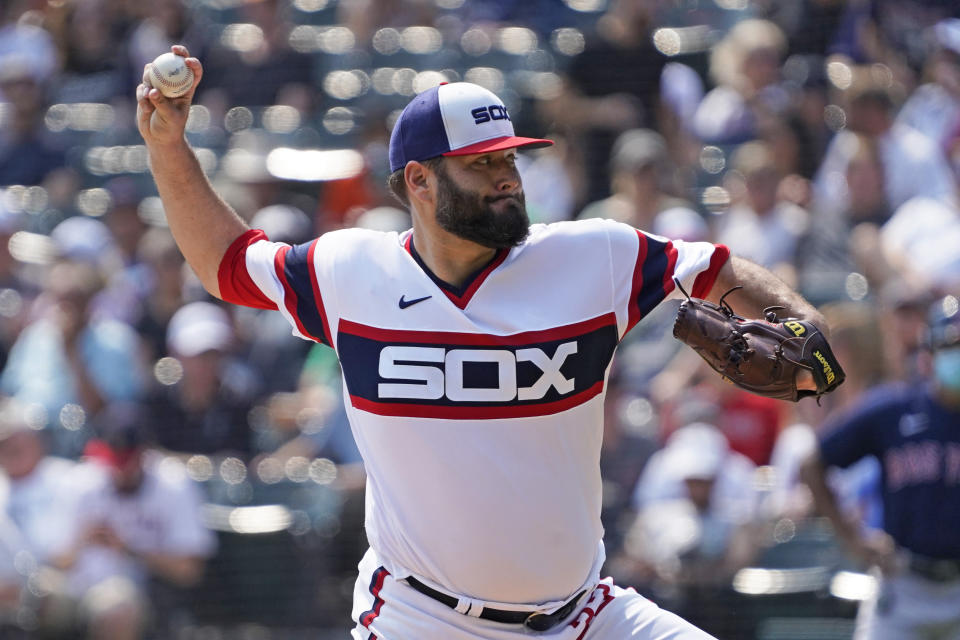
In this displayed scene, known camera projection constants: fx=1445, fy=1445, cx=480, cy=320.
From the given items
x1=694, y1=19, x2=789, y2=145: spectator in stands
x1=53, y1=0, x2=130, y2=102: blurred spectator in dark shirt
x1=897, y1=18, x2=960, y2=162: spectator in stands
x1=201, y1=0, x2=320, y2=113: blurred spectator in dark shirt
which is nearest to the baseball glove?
x1=897, y1=18, x2=960, y2=162: spectator in stands

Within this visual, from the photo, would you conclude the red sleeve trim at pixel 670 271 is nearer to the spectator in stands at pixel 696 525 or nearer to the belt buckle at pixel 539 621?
the belt buckle at pixel 539 621

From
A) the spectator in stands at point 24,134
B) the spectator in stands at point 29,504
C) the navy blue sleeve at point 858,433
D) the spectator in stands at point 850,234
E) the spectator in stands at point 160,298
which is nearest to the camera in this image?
the navy blue sleeve at point 858,433

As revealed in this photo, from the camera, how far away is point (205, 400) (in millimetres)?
7727

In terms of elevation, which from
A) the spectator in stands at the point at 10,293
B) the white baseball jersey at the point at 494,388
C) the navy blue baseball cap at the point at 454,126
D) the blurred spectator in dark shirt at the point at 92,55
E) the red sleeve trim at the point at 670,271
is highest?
the navy blue baseball cap at the point at 454,126

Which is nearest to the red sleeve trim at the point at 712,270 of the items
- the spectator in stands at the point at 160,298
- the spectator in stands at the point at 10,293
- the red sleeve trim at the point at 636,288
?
the red sleeve trim at the point at 636,288

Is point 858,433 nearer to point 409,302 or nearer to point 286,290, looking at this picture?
point 409,302

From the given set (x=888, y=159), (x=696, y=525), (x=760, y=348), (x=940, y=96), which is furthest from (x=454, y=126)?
(x=940, y=96)

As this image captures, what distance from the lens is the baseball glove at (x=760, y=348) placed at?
10.8ft

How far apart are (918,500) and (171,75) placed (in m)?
3.20

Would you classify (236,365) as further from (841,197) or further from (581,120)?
(841,197)

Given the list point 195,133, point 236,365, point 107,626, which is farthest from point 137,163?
point 107,626

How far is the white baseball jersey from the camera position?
11.2 feet

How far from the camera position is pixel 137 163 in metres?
10.0

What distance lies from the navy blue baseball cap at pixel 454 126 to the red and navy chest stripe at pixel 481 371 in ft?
1.51
